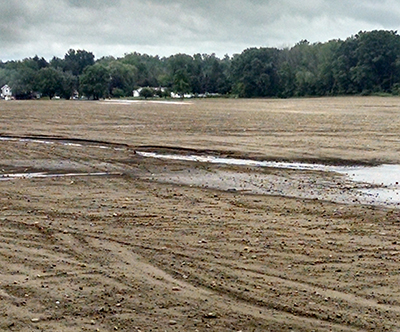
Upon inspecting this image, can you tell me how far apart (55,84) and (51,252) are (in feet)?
435

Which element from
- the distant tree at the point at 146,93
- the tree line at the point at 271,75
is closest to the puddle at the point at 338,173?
the tree line at the point at 271,75

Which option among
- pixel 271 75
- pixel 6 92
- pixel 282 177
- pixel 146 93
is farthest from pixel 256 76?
pixel 282 177

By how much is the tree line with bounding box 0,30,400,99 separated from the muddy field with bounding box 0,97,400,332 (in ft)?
312

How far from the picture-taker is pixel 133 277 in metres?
7.63

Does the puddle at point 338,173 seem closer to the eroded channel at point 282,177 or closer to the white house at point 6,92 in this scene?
the eroded channel at point 282,177

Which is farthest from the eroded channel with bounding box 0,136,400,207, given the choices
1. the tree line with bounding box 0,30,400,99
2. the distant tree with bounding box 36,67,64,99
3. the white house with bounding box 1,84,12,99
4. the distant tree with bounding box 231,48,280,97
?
the white house with bounding box 1,84,12,99

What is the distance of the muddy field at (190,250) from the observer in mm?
6453

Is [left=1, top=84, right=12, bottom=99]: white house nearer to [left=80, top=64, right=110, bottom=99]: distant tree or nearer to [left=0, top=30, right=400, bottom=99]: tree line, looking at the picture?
[left=0, top=30, right=400, bottom=99]: tree line

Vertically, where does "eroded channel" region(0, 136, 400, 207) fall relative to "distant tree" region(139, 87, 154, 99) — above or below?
below

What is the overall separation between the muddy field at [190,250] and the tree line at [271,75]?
312 feet

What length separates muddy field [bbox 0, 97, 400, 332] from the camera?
6453mm

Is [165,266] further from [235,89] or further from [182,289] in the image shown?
[235,89]

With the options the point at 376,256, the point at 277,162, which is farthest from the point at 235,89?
the point at 376,256

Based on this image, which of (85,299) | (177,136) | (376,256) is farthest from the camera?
(177,136)
